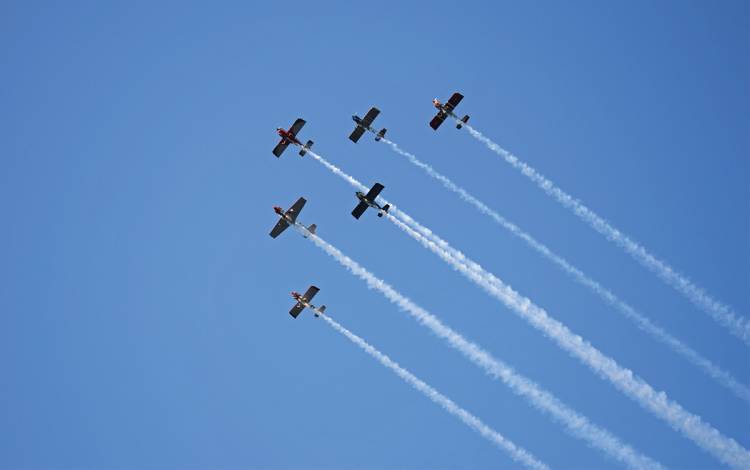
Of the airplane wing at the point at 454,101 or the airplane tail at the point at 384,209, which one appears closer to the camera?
the airplane tail at the point at 384,209

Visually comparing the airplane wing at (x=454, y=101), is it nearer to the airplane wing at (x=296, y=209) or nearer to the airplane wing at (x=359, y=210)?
the airplane wing at (x=359, y=210)

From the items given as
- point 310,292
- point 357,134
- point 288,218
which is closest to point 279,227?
point 288,218

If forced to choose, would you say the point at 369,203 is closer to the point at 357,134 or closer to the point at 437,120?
the point at 357,134

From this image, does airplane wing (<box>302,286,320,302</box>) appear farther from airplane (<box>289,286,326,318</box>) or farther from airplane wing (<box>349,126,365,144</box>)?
airplane wing (<box>349,126,365,144</box>)

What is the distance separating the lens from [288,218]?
97.8 metres

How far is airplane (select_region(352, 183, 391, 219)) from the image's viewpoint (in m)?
95.4

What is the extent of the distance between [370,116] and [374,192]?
7.31 meters

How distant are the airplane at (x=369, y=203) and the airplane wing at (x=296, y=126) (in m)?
8.90

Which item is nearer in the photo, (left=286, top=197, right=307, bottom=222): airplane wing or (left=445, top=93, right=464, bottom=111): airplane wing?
(left=286, top=197, right=307, bottom=222): airplane wing

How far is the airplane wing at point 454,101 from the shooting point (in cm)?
9881

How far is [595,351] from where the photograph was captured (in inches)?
3339

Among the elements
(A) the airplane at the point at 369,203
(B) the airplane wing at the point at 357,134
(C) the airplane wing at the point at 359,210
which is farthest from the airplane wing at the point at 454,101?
(C) the airplane wing at the point at 359,210

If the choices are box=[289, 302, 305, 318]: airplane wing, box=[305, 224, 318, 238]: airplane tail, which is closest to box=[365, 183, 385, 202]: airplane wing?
box=[305, 224, 318, 238]: airplane tail

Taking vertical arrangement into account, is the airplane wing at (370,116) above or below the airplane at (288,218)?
above
